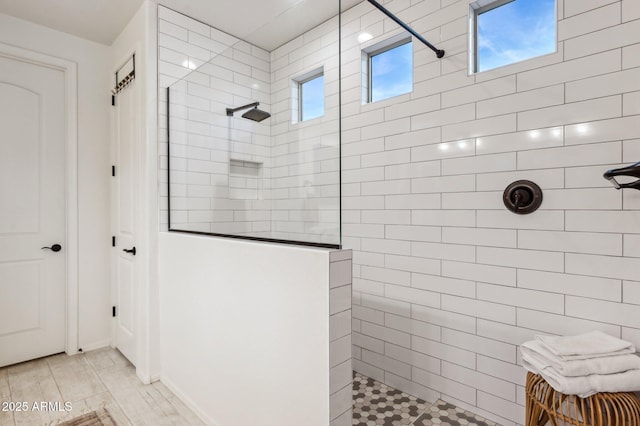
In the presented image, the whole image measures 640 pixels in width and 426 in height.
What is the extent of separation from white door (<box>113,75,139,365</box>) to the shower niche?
0.62 metres

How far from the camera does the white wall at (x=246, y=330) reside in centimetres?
131

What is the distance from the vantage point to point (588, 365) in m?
1.24

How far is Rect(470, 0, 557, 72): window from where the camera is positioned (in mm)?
1722

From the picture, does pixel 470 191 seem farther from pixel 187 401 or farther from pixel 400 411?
pixel 187 401

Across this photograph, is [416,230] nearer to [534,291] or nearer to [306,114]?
[534,291]

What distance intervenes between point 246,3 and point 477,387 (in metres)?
2.94

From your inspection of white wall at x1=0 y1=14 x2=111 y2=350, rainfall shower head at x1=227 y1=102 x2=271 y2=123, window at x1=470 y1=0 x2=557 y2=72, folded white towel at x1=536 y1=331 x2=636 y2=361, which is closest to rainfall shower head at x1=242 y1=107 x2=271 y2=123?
rainfall shower head at x1=227 y1=102 x2=271 y2=123

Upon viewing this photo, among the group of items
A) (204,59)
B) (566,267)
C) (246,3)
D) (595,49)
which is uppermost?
(246,3)

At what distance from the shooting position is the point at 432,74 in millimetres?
2080

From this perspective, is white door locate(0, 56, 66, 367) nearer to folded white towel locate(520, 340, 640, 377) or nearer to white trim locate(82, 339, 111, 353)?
white trim locate(82, 339, 111, 353)

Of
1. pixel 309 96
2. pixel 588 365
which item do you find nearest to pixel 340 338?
pixel 588 365

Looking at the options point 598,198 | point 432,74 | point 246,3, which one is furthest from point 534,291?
point 246,3

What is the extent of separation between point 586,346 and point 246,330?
144 cm

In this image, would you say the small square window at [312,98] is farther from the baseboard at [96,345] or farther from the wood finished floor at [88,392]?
Answer: the baseboard at [96,345]
